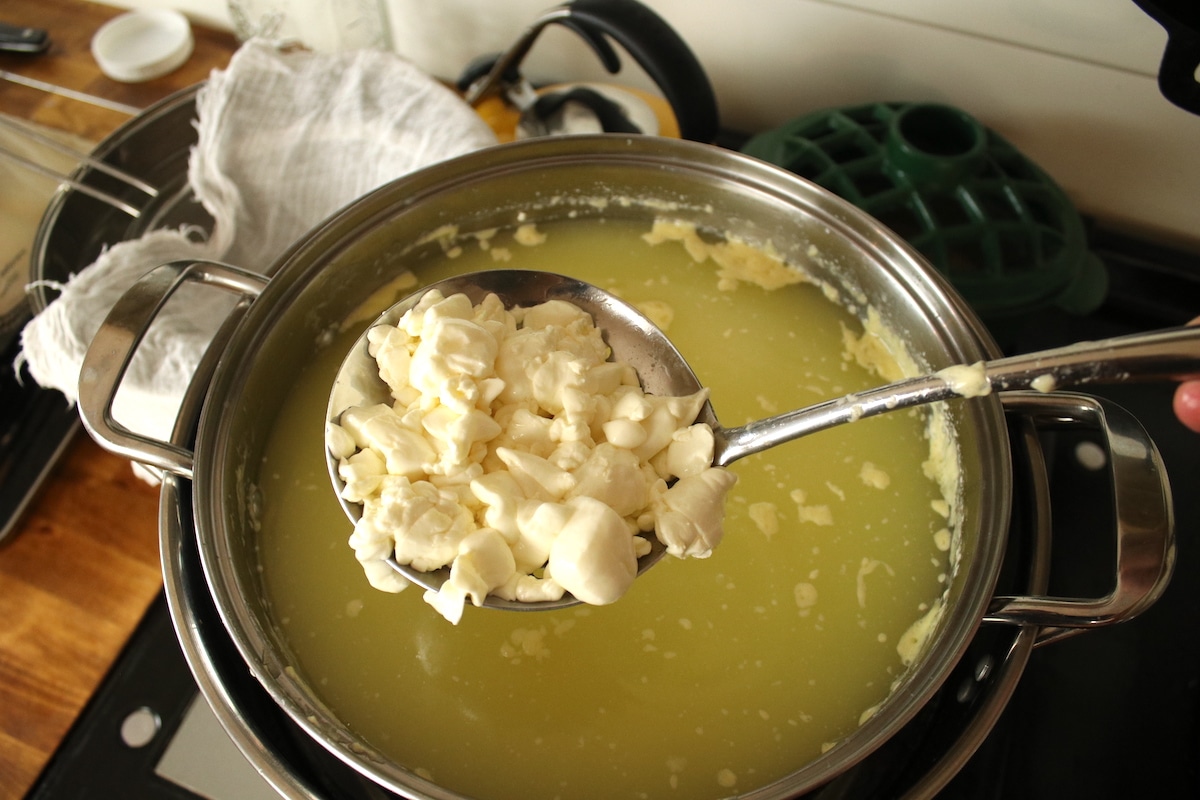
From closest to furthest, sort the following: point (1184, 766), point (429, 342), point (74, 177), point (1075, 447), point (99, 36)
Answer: point (429, 342)
point (1184, 766)
point (1075, 447)
point (74, 177)
point (99, 36)

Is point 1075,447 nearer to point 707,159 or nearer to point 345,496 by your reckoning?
point 707,159

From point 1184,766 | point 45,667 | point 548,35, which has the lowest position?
point 1184,766

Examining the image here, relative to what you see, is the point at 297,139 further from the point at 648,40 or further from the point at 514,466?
the point at 514,466

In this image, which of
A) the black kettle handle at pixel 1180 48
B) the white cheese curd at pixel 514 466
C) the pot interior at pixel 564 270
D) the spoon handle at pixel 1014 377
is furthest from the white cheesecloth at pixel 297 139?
the black kettle handle at pixel 1180 48

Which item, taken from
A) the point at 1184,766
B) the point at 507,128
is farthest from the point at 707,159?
the point at 1184,766

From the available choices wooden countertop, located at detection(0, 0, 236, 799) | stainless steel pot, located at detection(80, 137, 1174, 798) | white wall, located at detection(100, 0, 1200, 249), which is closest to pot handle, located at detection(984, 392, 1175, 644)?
stainless steel pot, located at detection(80, 137, 1174, 798)

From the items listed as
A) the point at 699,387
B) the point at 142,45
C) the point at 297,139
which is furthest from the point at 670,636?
the point at 142,45
